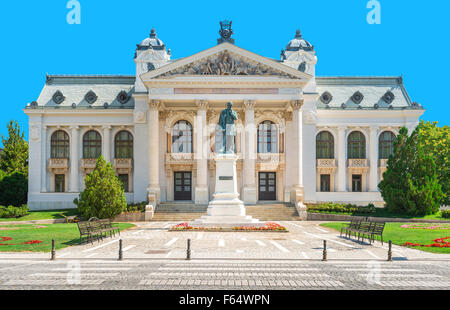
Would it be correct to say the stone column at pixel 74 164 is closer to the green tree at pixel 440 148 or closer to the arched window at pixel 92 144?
the arched window at pixel 92 144

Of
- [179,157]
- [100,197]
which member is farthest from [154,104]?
[100,197]

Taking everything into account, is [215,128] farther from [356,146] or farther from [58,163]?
[58,163]

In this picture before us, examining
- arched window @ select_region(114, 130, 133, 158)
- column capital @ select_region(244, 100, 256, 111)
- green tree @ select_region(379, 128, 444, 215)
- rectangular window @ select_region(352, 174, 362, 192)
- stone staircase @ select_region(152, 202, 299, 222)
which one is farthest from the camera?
rectangular window @ select_region(352, 174, 362, 192)

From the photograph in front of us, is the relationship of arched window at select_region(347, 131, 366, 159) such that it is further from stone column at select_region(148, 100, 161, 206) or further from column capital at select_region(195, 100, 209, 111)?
stone column at select_region(148, 100, 161, 206)

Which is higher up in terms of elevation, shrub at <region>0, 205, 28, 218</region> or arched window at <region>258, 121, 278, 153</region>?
arched window at <region>258, 121, 278, 153</region>

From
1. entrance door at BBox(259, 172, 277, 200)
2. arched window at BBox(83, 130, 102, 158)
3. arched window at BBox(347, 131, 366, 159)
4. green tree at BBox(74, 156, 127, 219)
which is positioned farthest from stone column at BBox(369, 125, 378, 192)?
arched window at BBox(83, 130, 102, 158)

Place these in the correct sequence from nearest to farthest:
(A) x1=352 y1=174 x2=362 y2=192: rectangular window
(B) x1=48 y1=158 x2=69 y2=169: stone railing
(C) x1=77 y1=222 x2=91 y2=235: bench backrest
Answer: (C) x1=77 y1=222 x2=91 y2=235: bench backrest
(B) x1=48 y1=158 x2=69 y2=169: stone railing
(A) x1=352 y1=174 x2=362 y2=192: rectangular window

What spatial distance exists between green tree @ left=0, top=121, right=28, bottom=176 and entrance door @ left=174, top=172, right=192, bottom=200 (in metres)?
24.4

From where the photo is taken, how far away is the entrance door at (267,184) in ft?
182

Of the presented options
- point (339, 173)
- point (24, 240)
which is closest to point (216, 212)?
point (24, 240)

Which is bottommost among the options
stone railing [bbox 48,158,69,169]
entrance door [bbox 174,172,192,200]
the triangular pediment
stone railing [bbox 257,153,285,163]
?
entrance door [bbox 174,172,192,200]

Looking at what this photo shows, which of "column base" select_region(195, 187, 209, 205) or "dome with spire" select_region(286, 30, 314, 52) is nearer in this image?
"column base" select_region(195, 187, 209, 205)

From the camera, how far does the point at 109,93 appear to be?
59.8 meters

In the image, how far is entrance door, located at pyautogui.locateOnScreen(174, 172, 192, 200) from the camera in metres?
55.3
